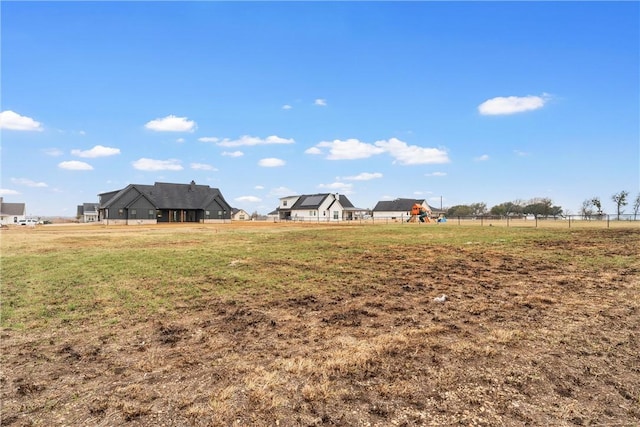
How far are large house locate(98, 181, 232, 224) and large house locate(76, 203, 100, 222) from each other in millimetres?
24259

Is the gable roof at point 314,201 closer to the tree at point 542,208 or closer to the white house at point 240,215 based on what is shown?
Answer: the white house at point 240,215

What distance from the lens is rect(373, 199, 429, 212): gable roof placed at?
3433 inches

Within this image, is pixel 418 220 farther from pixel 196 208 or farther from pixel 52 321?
pixel 52 321

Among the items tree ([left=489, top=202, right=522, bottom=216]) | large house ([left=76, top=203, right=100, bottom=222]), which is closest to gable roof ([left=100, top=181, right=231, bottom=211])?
large house ([left=76, top=203, right=100, bottom=222])

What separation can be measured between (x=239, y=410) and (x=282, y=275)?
24.3ft

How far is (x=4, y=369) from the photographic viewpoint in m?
5.53

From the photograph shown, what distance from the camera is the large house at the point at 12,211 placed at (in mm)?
79438

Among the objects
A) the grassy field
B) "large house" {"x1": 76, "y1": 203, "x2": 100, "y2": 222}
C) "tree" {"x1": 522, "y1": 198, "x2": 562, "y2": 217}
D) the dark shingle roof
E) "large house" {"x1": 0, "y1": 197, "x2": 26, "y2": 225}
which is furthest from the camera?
"tree" {"x1": 522, "y1": 198, "x2": 562, "y2": 217}

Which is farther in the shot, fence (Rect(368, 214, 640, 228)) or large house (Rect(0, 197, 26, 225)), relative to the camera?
large house (Rect(0, 197, 26, 225))

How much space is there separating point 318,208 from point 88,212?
64.2 m

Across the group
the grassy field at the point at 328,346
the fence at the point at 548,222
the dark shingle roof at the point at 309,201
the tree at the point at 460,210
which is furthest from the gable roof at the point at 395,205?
the grassy field at the point at 328,346

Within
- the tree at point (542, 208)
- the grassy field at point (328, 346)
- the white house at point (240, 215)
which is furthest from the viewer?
the white house at point (240, 215)

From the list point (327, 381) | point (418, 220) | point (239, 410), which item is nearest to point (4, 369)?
point (239, 410)

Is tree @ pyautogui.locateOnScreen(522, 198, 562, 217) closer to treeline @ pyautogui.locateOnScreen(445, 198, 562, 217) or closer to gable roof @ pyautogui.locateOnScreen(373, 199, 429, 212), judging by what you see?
treeline @ pyautogui.locateOnScreen(445, 198, 562, 217)
